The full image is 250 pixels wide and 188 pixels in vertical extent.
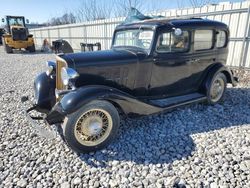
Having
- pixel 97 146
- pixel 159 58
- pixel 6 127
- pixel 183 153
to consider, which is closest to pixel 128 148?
pixel 97 146

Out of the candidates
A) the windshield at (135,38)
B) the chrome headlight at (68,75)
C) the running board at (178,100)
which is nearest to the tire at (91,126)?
the chrome headlight at (68,75)

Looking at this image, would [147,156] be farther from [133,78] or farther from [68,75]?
[68,75]

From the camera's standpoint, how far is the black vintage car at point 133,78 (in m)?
3.04

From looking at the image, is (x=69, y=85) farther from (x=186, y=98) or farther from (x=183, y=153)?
(x=186, y=98)

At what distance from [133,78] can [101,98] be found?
3.06 ft

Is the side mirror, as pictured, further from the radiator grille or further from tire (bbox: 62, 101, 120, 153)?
the radiator grille

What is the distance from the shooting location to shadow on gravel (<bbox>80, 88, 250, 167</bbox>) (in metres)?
3.00

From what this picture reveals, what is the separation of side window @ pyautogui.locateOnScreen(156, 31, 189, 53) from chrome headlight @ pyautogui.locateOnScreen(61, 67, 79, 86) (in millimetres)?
1556

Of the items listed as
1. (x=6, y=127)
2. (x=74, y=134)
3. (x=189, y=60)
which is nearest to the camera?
(x=74, y=134)

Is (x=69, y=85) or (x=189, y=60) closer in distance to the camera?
(x=69, y=85)

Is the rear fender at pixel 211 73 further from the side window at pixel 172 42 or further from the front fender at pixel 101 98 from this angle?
the front fender at pixel 101 98

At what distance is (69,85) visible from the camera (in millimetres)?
3287

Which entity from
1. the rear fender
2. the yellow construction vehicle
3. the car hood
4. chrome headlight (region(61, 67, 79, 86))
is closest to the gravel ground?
the rear fender

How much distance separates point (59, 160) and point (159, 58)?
235cm
